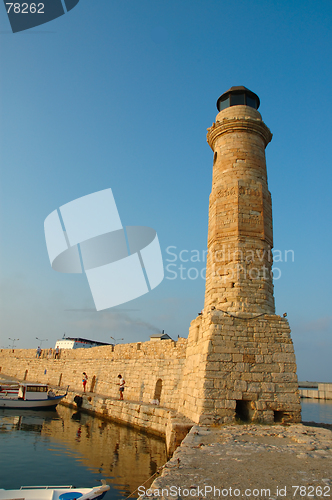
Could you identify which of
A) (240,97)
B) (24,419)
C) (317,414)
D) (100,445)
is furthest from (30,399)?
(240,97)

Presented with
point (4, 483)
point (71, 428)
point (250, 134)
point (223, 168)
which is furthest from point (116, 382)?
point (250, 134)

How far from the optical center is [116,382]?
14992 mm

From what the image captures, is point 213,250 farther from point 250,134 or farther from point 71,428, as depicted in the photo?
point 71,428

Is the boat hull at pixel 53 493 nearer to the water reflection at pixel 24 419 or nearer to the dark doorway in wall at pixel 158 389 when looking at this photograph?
the water reflection at pixel 24 419

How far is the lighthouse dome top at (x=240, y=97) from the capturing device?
10312mm

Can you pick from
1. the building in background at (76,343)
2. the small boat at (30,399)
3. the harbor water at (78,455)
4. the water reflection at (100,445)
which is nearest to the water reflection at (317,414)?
the water reflection at (100,445)

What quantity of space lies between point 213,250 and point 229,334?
2.39m

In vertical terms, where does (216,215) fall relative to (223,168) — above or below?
below

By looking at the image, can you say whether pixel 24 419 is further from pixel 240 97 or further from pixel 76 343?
pixel 76 343

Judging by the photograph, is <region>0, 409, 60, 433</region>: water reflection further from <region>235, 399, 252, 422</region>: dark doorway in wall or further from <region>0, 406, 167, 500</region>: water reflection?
<region>235, 399, 252, 422</region>: dark doorway in wall

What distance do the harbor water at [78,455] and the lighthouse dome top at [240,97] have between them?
412 inches

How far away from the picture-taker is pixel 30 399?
1485 cm

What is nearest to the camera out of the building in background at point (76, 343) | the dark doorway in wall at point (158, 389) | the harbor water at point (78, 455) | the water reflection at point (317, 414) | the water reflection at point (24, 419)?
the harbor water at point (78, 455)

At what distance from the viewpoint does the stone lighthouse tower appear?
22.3ft
